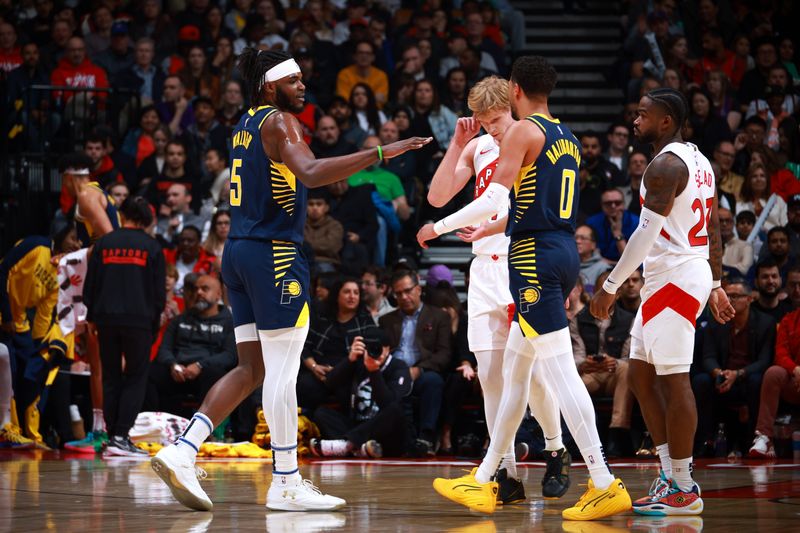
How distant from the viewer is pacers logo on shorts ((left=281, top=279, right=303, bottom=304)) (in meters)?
5.58

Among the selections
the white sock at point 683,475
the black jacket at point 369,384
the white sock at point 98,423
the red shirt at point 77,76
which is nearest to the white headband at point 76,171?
the white sock at point 98,423

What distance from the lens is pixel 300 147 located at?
5496 millimetres

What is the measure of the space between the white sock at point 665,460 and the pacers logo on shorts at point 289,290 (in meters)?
1.93

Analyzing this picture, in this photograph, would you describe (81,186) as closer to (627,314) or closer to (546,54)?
(627,314)

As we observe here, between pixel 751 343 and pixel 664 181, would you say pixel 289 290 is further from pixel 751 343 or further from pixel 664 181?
pixel 751 343

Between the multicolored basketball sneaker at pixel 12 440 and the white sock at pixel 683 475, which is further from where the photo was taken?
the multicolored basketball sneaker at pixel 12 440

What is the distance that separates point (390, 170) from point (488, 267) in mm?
6646

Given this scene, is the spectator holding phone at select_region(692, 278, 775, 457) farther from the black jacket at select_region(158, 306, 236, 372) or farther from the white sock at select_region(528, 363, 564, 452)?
the black jacket at select_region(158, 306, 236, 372)

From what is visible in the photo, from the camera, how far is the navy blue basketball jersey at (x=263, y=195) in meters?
5.65

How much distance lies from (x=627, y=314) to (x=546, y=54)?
6.83 m

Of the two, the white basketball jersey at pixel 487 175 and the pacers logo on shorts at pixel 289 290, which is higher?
the white basketball jersey at pixel 487 175

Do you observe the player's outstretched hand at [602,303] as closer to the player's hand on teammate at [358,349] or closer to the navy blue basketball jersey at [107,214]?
the player's hand on teammate at [358,349]

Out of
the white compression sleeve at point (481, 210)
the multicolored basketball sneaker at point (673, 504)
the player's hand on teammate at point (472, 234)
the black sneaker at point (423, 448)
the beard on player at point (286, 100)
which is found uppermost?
the beard on player at point (286, 100)

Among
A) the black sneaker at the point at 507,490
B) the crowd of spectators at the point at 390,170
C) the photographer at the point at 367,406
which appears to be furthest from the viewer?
the crowd of spectators at the point at 390,170
